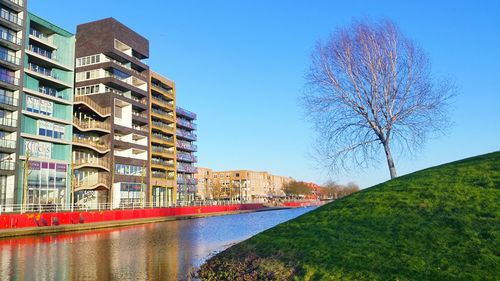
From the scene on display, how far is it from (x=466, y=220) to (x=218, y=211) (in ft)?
248

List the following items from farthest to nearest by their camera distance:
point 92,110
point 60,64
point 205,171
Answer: point 205,171 < point 92,110 < point 60,64

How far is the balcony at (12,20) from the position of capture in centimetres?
5170

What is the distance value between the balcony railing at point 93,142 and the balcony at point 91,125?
5.46 ft

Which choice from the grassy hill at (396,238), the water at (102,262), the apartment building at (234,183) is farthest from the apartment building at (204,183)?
the grassy hill at (396,238)

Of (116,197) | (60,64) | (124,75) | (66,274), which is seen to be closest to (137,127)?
(124,75)

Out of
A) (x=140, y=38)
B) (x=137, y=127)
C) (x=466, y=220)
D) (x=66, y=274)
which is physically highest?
(x=140, y=38)

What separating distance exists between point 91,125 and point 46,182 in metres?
13.2

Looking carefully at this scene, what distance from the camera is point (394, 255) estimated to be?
10.6 m

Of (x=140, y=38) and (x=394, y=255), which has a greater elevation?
(x=140, y=38)

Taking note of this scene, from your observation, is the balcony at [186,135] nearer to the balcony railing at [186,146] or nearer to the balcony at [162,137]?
the balcony railing at [186,146]

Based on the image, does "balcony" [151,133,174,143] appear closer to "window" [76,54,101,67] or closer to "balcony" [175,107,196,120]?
"balcony" [175,107,196,120]

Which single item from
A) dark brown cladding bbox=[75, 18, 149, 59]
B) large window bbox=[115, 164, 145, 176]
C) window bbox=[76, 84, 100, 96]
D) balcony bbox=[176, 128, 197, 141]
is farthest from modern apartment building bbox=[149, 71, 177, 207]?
window bbox=[76, 84, 100, 96]

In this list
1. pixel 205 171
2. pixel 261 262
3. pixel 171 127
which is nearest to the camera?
pixel 261 262

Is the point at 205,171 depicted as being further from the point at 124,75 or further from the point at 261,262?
the point at 261,262
